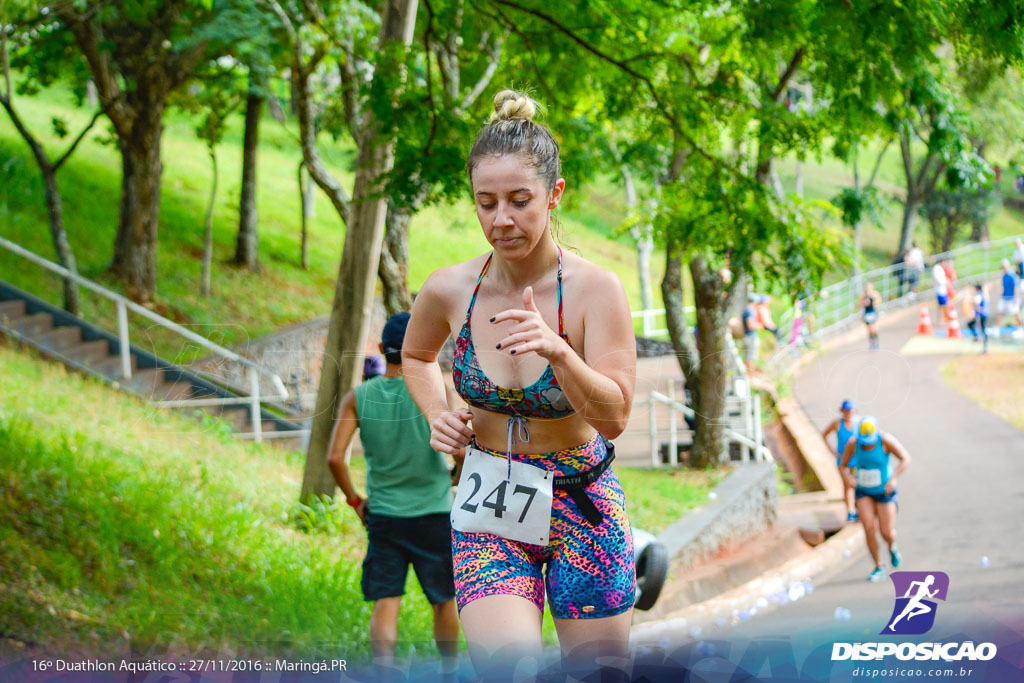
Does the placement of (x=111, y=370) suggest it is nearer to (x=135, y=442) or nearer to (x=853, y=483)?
(x=135, y=442)

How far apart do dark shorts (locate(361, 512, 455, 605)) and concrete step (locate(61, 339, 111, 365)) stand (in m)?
9.55

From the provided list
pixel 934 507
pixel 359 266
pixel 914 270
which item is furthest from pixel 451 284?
pixel 914 270

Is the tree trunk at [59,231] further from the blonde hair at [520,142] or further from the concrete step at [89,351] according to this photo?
the blonde hair at [520,142]

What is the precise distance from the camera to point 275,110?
42719mm

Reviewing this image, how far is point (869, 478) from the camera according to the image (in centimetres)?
856

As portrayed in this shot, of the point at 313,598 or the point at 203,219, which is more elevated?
the point at 203,219

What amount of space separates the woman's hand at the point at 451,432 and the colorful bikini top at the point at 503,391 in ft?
0.24

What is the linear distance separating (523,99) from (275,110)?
42.4m

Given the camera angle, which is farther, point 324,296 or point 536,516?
point 324,296

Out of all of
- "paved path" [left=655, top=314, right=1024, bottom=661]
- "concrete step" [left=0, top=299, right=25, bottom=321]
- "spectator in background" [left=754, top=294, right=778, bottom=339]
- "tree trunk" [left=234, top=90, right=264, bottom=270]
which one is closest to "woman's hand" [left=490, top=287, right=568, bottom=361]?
"paved path" [left=655, top=314, right=1024, bottom=661]

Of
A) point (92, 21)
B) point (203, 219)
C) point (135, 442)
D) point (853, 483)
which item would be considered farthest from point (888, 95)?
point (203, 219)

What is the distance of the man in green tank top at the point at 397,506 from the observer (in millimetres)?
4492

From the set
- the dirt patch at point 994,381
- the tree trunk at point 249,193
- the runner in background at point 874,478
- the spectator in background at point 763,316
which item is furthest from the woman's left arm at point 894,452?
the tree trunk at point 249,193

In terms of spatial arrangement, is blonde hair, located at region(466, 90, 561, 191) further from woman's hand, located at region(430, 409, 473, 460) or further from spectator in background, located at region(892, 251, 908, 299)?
spectator in background, located at region(892, 251, 908, 299)
